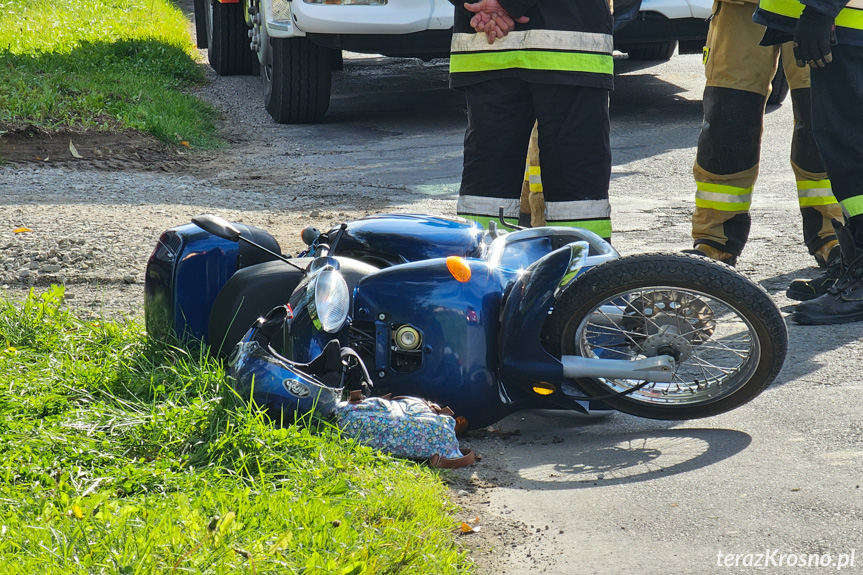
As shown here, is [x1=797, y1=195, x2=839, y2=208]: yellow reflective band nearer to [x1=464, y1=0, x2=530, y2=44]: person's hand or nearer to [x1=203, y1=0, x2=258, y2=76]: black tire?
[x1=464, y1=0, x2=530, y2=44]: person's hand

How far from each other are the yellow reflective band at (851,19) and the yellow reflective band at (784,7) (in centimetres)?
14

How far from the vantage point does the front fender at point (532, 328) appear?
8.87 ft

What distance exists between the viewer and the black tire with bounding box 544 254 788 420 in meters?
2.67

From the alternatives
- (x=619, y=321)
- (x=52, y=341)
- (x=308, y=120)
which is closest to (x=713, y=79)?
(x=619, y=321)

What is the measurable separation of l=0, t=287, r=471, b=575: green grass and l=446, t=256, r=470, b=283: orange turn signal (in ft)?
1.73

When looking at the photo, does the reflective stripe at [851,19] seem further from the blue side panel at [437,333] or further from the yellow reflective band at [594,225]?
the blue side panel at [437,333]

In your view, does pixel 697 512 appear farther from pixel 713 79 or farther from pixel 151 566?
pixel 713 79

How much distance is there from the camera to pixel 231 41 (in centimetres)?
1055

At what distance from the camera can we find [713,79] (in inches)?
169

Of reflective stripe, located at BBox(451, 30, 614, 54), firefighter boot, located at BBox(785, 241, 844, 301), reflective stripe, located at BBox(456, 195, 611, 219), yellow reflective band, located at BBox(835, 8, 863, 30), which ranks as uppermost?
yellow reflective band, located at BBox(835, 8, 863, 30)

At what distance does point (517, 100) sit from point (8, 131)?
435cm

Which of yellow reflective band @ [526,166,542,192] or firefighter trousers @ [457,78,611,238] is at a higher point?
firefighter trousers @ [457,78,611,238]

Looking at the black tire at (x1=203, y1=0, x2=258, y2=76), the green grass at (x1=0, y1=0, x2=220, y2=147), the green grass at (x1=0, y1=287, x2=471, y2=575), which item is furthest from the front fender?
the black tire at (x1=203, y1=0, x2=258, y2=76)

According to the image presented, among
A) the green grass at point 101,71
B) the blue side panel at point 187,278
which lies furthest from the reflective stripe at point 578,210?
the green grass at point 101,71
